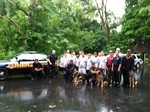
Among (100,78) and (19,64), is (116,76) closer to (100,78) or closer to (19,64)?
(100,78)

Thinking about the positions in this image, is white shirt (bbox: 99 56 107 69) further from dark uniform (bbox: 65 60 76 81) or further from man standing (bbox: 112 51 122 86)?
dark uniform (bbox: 65 60 76 81)

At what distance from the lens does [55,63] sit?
763 inches

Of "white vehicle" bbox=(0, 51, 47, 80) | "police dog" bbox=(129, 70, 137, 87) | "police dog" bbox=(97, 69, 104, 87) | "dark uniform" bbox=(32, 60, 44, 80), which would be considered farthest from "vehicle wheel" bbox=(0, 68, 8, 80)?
"police dog" bbox=(129, 70, 137, 87)

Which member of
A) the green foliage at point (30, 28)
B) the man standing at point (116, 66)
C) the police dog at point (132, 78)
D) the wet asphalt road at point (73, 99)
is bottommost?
the wet asphalt road at point (73, 99)

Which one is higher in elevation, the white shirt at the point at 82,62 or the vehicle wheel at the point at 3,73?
the white shirt at the point at 82,62

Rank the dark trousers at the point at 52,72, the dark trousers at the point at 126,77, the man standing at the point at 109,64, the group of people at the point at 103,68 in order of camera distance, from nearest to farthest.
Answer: the group of people at the point at 103,68 < the dark trousers at the point at 126,77 < the man standing at the point at 109,64 < the dark trousers at the point at 52,72

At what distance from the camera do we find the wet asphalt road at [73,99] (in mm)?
10031

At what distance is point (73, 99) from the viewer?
11.7m

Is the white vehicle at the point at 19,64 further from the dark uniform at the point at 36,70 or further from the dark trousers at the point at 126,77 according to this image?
the dark trousers at the point at 126,77

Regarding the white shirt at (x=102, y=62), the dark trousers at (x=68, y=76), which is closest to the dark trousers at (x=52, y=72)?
the dark trousers at (x=68, y=76)

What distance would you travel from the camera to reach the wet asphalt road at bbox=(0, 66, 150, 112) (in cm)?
1003

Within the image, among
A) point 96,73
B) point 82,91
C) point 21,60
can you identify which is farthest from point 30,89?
point 21,60

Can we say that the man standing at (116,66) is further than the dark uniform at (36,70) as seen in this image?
No

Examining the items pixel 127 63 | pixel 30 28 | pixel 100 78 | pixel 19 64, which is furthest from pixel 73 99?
pixel 30 28
